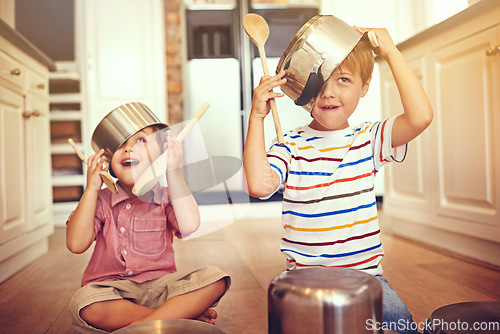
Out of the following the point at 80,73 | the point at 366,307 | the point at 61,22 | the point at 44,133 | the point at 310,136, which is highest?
the point at 61,22

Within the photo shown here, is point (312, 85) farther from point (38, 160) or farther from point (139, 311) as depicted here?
point (38, 160)

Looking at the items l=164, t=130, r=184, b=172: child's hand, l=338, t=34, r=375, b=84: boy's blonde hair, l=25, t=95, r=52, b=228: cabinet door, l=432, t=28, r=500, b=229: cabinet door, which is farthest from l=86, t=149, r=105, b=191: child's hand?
l=432, t=28, r=500, b=229: cabinet door

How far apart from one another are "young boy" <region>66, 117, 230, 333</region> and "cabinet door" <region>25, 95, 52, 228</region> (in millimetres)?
850

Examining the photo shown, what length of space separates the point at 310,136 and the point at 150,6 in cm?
203

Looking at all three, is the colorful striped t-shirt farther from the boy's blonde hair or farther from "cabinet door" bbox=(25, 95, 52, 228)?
"cabinet door" bbox=(25, 95, 52, 228)

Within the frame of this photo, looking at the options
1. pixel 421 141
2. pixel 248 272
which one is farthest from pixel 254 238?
pixel 421 141

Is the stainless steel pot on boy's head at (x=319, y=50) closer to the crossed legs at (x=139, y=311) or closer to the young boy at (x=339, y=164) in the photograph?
the young boy at (x=339, y=164)

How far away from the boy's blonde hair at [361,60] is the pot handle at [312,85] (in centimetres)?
7

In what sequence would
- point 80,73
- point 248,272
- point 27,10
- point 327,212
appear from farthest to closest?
point 80,73, point 27,10, point 248,272, point 327,212

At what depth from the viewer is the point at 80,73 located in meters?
2.45

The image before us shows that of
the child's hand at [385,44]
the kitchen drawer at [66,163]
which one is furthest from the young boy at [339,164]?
the kitchen drawer at [66,163]

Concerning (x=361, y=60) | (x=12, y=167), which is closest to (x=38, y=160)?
(x=12, y=167)

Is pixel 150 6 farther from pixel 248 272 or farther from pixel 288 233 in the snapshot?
pixel 288 233

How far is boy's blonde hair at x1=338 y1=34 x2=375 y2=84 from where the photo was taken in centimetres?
65
